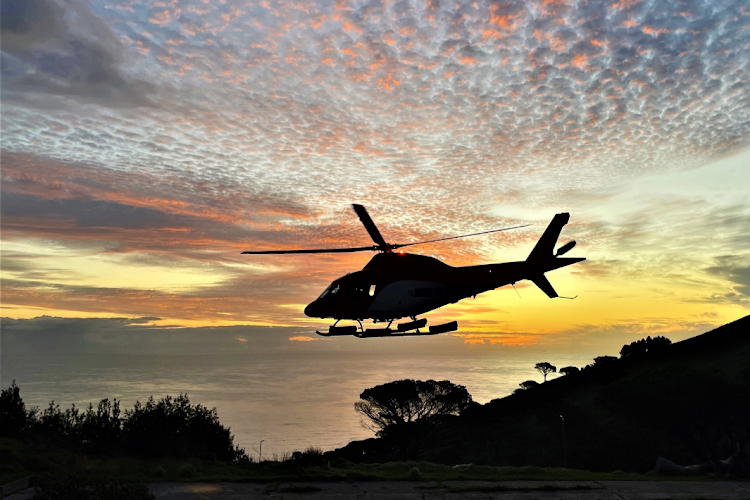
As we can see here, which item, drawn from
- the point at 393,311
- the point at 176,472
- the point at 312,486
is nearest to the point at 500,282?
the point at 393,311

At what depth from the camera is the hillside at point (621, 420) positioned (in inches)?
2418

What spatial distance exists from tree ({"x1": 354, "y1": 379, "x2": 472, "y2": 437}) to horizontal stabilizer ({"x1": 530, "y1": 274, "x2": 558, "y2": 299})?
51.0 m

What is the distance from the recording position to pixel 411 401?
73.5 meters

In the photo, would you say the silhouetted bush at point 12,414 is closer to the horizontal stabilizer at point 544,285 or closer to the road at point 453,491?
the road at point 453,491

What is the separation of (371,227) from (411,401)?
2227 inches

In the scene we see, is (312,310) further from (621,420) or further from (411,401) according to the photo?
(621,420)

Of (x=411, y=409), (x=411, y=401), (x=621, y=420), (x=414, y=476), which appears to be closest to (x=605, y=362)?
(x=621, y=420)

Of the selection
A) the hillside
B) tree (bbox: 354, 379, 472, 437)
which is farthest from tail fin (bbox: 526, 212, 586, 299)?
tree (bbox: 354, 379, 472, 437)

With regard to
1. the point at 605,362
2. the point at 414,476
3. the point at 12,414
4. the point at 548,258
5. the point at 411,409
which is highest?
the point at 548,258

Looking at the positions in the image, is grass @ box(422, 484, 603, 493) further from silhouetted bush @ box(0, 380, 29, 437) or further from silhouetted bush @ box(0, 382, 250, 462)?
silhouetted bush @ box(0, 380, 29, 437)

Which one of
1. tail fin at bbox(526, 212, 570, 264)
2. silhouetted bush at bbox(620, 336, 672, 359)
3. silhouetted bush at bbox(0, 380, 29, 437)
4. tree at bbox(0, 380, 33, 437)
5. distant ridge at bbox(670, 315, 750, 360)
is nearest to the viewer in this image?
tail fin at bbox(526, 212, 570, 264)

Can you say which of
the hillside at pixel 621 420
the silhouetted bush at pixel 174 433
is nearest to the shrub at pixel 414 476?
the silhouetted bush at pixel 174 433

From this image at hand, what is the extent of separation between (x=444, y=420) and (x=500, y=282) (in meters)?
55.3

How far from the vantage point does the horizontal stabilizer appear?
25.2m
